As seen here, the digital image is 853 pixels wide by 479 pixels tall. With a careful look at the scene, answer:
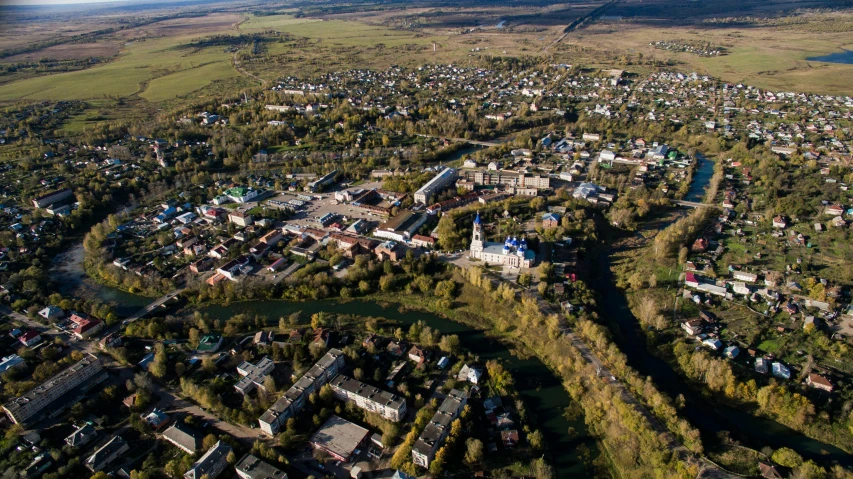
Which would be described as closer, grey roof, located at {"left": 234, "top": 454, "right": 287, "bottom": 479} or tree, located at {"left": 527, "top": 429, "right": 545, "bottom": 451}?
grey roof, located at {"left": 234, "top": 454, "right": 287, "bottom": 479}

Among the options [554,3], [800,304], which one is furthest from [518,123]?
[554,3]

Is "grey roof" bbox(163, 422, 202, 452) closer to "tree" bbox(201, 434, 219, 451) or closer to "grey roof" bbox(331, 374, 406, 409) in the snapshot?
"tree" bbox(201, 434, 219, 451)

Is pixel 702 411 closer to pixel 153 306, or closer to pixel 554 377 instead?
pixel 554 377

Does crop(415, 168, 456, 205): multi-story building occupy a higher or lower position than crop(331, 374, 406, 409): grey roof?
→ higher

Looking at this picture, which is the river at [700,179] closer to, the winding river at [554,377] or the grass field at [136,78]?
the winding river at [554,377]

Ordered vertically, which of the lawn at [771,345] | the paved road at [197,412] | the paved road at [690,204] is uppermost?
the paved road at [690,204]

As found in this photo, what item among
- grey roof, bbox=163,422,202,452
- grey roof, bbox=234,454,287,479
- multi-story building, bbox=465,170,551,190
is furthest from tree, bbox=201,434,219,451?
multi-story building, bbox=465,170,551,190

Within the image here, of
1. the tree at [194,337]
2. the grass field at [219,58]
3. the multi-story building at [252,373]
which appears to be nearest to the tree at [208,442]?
the multi-story building at [252,373]
